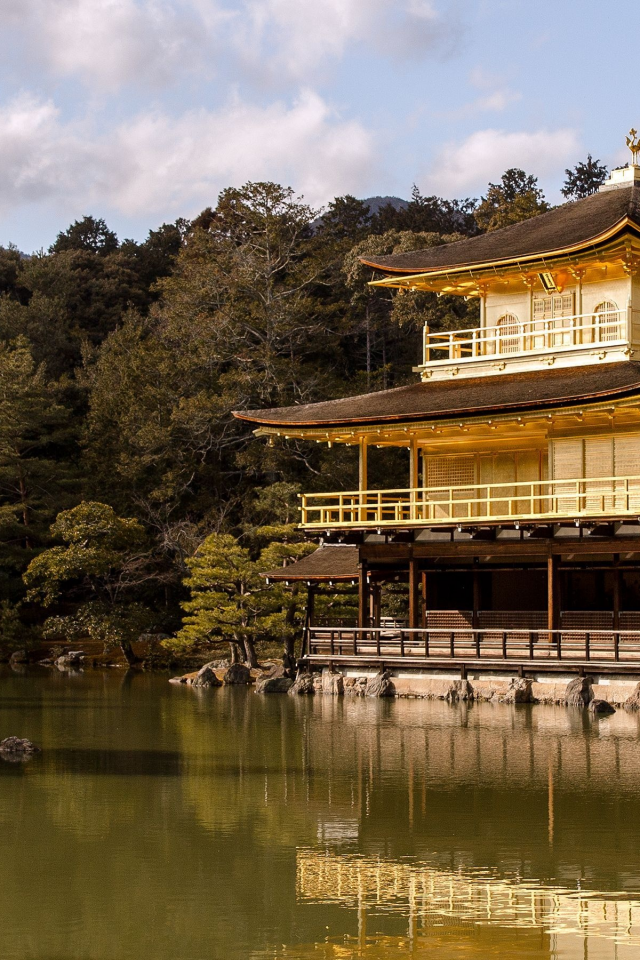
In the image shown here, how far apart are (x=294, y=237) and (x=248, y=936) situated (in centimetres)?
4407

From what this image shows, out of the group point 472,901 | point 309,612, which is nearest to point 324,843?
point 472,901

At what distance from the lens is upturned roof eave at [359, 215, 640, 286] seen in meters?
31.6

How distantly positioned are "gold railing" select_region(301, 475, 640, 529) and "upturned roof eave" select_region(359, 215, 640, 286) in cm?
532

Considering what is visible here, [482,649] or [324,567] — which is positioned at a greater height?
[324,567]

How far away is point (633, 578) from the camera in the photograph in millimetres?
32000

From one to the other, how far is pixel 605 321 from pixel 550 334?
135cm

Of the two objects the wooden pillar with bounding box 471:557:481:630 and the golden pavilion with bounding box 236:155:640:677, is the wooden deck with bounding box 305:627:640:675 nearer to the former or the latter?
the golden pavilion with bounding box 236:155:640:677

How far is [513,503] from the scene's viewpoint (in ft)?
111

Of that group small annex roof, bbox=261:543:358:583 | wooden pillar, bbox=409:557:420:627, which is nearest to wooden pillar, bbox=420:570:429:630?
wooden pillar, bbox=409:557:420:627

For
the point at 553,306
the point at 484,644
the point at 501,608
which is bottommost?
the point at 484,644

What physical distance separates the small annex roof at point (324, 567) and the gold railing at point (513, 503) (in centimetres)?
123

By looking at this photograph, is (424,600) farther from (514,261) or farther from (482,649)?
(514,261)

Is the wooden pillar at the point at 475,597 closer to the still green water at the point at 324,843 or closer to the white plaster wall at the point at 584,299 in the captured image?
the white plaster wall at the point at 584,299

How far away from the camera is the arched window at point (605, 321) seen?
111 feet
